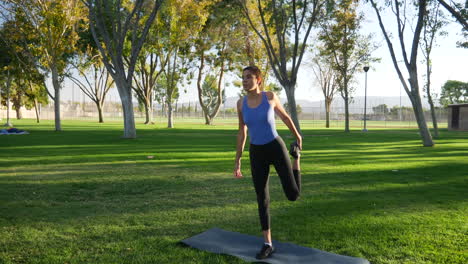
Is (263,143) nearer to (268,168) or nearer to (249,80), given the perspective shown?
(268,168)

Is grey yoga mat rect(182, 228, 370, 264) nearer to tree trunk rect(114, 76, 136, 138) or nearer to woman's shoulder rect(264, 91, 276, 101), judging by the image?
woman's shoulder rect(264, 91, 276, 101)

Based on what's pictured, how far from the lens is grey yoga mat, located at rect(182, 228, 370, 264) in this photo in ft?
12.4

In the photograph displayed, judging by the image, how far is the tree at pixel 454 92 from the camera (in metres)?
80.3

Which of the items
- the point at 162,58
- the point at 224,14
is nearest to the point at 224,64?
the point at 162,58

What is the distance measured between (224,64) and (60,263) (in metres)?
40.3

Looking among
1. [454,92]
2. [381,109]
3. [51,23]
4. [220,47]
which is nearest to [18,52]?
[51,23]

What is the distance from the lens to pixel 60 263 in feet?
11.9

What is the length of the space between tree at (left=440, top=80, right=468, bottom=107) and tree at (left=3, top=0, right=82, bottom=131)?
3082 inches

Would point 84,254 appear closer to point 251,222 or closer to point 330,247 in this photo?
point 251,222

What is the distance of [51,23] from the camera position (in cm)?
2531

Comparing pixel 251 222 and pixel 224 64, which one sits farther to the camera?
pixel 224 64

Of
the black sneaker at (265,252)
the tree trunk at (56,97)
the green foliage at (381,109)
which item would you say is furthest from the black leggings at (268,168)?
the green foliage at (381,109)

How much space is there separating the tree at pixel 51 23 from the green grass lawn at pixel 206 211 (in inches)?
718

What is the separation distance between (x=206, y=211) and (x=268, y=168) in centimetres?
207
